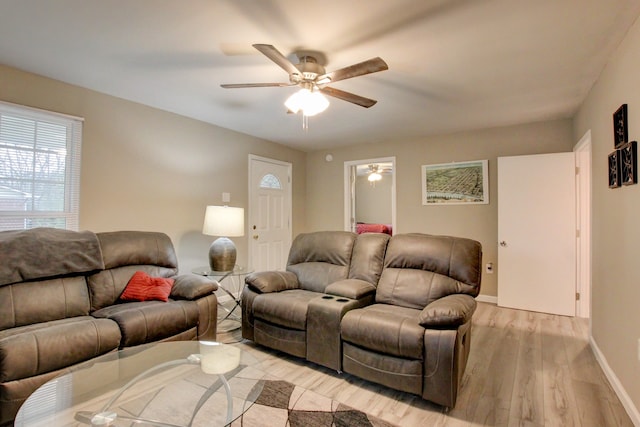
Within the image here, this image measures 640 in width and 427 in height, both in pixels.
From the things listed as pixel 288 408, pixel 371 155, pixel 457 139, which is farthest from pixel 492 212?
pixel 288 408

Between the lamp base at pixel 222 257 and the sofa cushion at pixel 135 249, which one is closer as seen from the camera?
the sofa cushion at pixel 135 249

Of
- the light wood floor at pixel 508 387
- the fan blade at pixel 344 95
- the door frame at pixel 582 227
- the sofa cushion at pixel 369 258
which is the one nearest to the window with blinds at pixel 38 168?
the light wood floor at pixel 508 387

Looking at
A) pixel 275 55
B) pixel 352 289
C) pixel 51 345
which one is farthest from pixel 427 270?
pixel 51 345

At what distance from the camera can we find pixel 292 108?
2594mm

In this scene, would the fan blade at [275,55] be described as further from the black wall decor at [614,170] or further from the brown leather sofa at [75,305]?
the black wall decor at [614,170]

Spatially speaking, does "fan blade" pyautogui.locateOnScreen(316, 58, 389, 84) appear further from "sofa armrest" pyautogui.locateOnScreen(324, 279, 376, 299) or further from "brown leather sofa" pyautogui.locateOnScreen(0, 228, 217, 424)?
"brown leather sofa" pyautogui.locateOnScreen(0, 228, 217, 424)

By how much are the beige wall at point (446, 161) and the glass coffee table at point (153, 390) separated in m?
3.60

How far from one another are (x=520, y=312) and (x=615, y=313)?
175 cm

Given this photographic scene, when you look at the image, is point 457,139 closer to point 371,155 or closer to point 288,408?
point 371,155

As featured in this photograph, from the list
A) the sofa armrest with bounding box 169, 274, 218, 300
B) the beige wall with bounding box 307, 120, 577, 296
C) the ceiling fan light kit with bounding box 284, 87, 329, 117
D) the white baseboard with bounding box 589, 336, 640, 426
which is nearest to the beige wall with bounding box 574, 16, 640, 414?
the white baseboard with bounding box 589, 336, 640, 426

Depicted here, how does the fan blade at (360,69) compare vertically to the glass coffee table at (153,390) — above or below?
above

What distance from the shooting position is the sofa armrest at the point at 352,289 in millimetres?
2621

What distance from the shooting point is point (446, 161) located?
4.67m

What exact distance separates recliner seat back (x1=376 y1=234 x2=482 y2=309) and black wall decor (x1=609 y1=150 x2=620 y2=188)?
98cm
